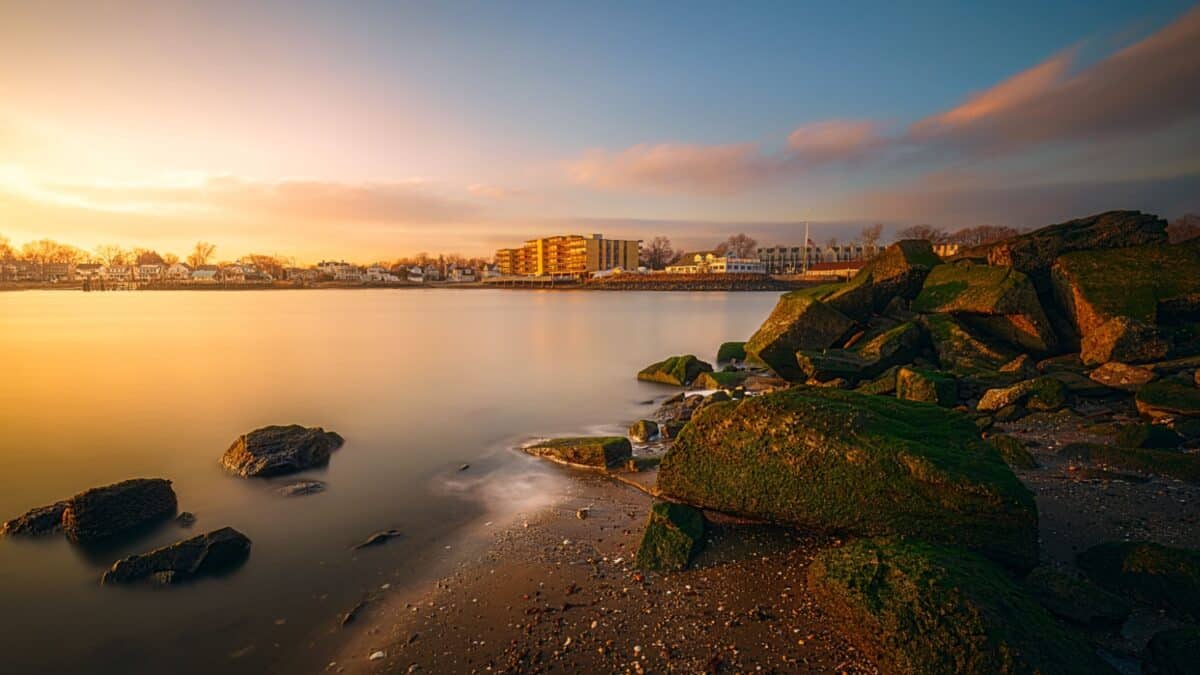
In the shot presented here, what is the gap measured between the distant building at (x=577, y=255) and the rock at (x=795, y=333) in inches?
5555

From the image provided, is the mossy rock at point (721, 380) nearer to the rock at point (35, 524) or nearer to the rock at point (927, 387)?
the rock at point (927, 387)

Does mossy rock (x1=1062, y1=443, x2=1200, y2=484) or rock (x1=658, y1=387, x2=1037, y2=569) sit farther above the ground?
rock (x1=658, y1=387, x2=1037, y2=569)

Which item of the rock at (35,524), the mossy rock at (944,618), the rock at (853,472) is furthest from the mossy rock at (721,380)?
the rock at (35,524)

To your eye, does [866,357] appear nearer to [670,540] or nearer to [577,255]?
[670,540]

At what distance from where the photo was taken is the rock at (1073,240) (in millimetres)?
13547

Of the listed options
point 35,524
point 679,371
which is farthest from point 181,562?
point 679,371

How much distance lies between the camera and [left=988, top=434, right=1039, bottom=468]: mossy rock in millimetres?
7633

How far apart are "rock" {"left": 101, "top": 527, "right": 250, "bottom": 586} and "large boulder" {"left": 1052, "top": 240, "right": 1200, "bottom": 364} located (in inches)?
604

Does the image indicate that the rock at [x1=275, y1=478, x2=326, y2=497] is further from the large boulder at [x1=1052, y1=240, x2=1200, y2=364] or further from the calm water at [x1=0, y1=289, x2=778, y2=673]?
the large boulder at [x1=1052, y1=240, x2=1200, y2=364]

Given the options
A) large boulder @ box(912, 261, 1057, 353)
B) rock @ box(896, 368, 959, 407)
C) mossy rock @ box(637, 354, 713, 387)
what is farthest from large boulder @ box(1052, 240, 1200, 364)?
mossy rock @ box(637, 354, 713, 387)

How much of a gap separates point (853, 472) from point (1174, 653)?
2283mm

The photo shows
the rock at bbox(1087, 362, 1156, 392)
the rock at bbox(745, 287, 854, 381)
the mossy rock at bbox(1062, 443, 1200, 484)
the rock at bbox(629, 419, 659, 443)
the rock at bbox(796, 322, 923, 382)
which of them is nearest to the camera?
the mossy rock at bbox(1062, 443, 1200, 484)

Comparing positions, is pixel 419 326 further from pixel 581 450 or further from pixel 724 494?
pixel 724 494

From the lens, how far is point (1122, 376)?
1039cm
